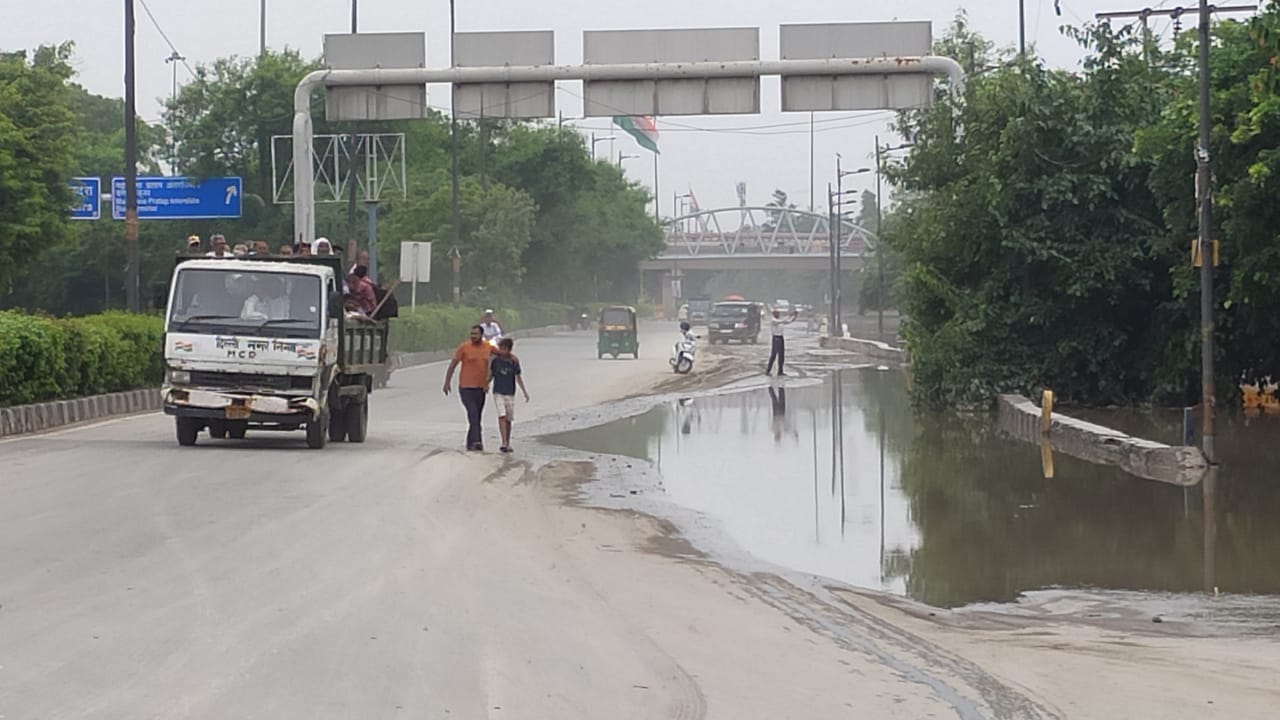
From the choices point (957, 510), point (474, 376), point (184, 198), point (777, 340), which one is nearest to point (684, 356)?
point (777, 340)

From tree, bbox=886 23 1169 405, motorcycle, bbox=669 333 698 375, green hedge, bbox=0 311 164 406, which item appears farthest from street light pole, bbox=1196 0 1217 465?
motorcycle, bbox=669 333 698 375

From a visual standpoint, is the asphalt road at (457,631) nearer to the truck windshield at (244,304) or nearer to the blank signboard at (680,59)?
the truck windshield at (244,304)

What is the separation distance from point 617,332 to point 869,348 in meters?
12.4

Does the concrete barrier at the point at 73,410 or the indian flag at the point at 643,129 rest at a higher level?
the indian flag at the point at 643,129

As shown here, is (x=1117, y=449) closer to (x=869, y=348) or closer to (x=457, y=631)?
(x=457, y=631)

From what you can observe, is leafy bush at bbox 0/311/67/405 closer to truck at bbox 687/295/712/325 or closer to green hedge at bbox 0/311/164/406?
green hedge at bbox 0/311/164/406

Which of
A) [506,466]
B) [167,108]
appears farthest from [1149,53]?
[167,108]

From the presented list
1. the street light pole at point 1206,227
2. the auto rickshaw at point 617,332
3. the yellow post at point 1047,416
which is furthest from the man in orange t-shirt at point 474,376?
the auto rickshaw at point 617,332

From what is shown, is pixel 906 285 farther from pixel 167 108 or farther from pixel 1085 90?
pixel 167 108

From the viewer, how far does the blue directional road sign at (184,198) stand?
50.6m

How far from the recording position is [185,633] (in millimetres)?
9516

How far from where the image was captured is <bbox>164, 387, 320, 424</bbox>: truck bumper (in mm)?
21594

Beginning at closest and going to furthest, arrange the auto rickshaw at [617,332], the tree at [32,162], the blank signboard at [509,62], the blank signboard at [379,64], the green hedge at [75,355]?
the green hedge at [75,355] < the blank signboard at [509,62] < the blank signboard at [379,64] < the tree at [32,162] < the auto rickshaw at [617,332]

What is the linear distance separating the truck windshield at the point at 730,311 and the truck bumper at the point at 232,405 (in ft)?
187
